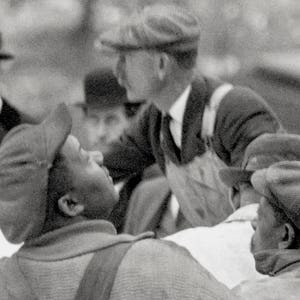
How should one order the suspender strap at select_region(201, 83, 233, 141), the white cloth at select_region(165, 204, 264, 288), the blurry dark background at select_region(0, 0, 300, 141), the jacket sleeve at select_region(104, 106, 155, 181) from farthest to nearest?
the blurry dark background at select_region(0, 0, 300, 141) < the jacket sleeve at select_region(104, 106, 155, 181) < the suspender strap at select_region(201, 83, 233, 141) < the white cloth at select_region(165, 204, 264, 288)

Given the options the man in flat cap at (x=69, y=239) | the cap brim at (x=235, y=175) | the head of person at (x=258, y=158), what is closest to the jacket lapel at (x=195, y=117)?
the head of person at (x=258, y=158)

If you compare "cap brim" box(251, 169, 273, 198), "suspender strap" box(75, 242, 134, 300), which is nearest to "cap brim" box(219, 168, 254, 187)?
"cap brim" box(251, 169, 273, 198)

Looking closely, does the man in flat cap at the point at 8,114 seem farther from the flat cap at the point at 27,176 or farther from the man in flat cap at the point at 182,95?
the flat cap at the point at 27,176

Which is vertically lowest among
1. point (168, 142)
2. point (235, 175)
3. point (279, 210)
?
point (168, 142)

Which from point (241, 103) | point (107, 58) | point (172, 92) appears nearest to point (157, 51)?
point (172, 92)

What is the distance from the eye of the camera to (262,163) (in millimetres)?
3340

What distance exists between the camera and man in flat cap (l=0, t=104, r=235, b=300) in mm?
2330

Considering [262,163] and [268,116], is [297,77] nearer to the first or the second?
[268,116]

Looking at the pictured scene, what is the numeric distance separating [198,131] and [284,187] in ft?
4.76

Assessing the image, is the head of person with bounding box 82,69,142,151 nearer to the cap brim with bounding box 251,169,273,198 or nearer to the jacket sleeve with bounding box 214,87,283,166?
the jacket sleeve with bounding box 214,87,283,166

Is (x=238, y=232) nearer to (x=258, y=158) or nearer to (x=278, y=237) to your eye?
(x=258, y=158)

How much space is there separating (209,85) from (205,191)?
41 cm

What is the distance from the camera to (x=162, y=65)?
4.18m

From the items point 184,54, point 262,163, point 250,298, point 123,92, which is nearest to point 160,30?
point 184,54
